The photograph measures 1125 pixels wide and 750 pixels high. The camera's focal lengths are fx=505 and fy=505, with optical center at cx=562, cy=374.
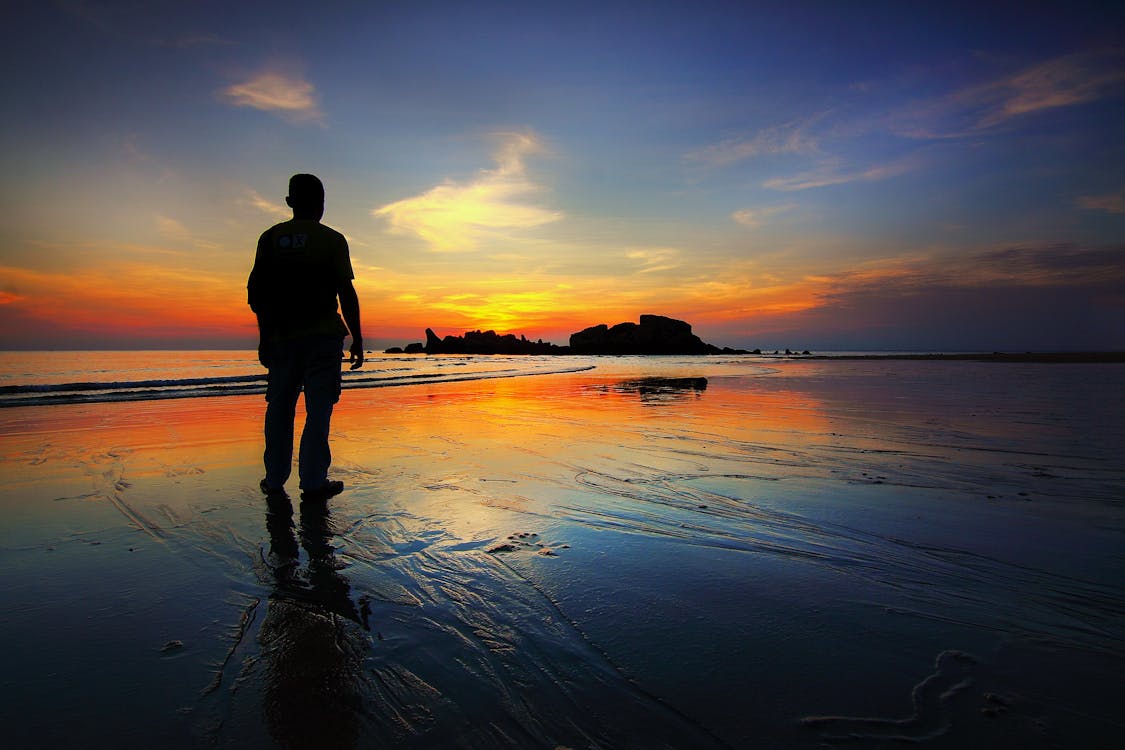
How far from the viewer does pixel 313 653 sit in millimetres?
1896

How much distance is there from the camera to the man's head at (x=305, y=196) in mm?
4262

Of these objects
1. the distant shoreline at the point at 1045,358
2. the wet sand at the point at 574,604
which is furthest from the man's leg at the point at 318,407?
the distant shoreline at the point at 1045,358

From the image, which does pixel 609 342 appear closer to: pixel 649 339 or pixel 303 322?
pixel 649 339

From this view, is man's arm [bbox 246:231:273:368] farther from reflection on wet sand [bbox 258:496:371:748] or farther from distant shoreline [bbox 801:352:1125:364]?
distant shoreline [bbox 801:352:1125:364]

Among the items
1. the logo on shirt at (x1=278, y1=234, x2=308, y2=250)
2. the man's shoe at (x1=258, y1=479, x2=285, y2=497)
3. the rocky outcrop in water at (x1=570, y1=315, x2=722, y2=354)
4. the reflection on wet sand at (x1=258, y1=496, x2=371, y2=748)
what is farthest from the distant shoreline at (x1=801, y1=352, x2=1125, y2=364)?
the reflection on wet sand at (x1=258, y1=496, x2=371, y2=748)

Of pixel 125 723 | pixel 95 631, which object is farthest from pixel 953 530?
pixel 95 631

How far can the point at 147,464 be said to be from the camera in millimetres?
5223

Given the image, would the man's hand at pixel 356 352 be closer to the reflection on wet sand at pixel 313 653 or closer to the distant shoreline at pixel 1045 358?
the reflection on wet sand at pixel 313 653

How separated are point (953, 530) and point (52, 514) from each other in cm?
610

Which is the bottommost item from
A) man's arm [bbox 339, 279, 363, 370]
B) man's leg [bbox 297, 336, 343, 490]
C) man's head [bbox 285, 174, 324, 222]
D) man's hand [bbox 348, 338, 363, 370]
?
man's leg [bbox 297, 336, 343, 490]

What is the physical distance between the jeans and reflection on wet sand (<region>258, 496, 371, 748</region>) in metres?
1.40

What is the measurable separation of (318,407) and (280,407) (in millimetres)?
372

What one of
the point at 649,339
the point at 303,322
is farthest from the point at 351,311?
the point at 649,339

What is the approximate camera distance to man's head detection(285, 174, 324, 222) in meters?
4.26
